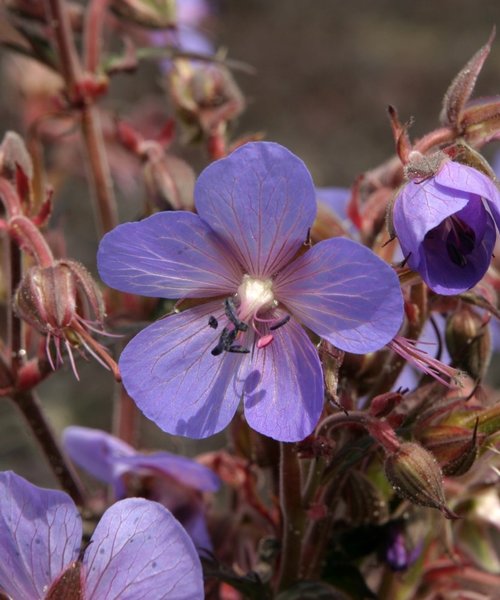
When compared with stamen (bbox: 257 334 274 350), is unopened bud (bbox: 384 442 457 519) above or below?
below

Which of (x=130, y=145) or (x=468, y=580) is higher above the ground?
(x=130, y=145)

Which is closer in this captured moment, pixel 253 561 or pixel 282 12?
pixel 253 561

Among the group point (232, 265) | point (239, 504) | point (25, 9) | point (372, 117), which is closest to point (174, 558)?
point (232, 265)

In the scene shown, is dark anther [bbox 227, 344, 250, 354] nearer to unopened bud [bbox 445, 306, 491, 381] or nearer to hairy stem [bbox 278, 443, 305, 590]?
hairy stem [bbox 278, 443, 305, 590]

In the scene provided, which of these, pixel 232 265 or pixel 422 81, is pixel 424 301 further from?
pixel 422 81

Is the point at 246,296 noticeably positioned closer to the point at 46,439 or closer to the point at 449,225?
the point at 449,225

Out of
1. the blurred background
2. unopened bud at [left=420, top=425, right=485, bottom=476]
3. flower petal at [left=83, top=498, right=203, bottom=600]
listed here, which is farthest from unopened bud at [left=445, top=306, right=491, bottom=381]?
the blurred background
